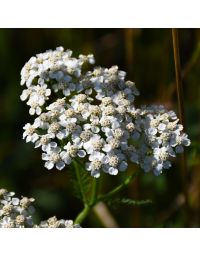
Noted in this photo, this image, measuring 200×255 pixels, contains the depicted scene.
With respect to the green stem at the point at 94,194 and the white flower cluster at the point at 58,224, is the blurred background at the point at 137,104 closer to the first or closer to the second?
the green stem at the point at 94,194

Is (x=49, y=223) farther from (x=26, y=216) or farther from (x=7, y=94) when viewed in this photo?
(x=7, y=94)

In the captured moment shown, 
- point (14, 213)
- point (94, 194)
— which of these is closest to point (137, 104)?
point (94, 194)

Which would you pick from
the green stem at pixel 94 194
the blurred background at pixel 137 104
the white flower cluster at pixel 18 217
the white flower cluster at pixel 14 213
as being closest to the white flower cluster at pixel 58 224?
the white flower cluster at pixel 18 217

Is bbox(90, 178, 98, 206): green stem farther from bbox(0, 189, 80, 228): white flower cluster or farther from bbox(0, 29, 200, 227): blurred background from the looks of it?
bbox(0, 29, 200, 227): blurred background

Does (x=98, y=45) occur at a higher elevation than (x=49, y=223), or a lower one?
higher

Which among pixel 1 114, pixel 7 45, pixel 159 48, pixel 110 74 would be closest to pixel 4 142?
pixel 1 114

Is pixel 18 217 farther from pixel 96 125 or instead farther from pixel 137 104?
pixel 137 104

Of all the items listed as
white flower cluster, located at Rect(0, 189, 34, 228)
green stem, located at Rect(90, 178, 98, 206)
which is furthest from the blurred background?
white flower cluster, located at Rect(0, 189, 34, 228)
